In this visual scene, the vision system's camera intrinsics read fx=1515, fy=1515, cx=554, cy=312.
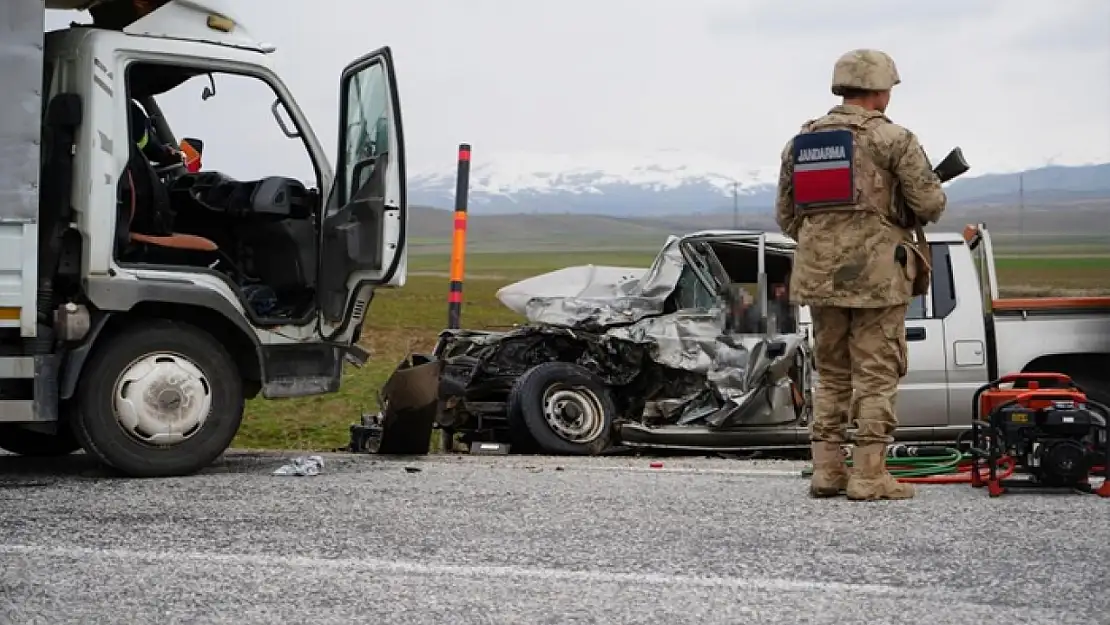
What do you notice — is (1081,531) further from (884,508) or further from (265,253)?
(265,253)

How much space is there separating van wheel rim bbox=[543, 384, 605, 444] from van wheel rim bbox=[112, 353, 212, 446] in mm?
2877

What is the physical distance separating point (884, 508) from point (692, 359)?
3915mm

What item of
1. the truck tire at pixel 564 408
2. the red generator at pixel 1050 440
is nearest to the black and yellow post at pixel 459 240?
the truck tire at pixel 564 408

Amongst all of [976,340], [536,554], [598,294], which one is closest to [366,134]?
[598,294]

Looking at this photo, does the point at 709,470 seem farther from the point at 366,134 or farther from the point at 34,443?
the point at 34,443

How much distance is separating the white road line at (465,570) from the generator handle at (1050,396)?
2375 millimetres

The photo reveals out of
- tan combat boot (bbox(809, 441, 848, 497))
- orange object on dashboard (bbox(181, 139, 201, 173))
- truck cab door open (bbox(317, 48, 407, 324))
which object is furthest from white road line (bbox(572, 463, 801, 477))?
orange object on dashboard (bbox(181, 139, 201, 173))

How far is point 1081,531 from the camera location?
20.0 ft

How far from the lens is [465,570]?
5.33 metres

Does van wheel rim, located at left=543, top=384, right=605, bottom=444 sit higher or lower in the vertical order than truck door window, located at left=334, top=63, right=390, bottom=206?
lower

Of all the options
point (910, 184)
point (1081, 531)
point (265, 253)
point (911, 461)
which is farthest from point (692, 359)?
point (1081, 531)

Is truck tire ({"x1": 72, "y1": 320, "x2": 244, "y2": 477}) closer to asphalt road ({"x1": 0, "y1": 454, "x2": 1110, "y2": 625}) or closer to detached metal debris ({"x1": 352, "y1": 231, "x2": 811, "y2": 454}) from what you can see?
asphalt road ({"x1": 0, "y1": 454, "x2": 1110, "y2": 625})

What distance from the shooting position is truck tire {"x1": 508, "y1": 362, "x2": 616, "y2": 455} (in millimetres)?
10297

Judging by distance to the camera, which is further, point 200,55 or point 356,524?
point 200,55
